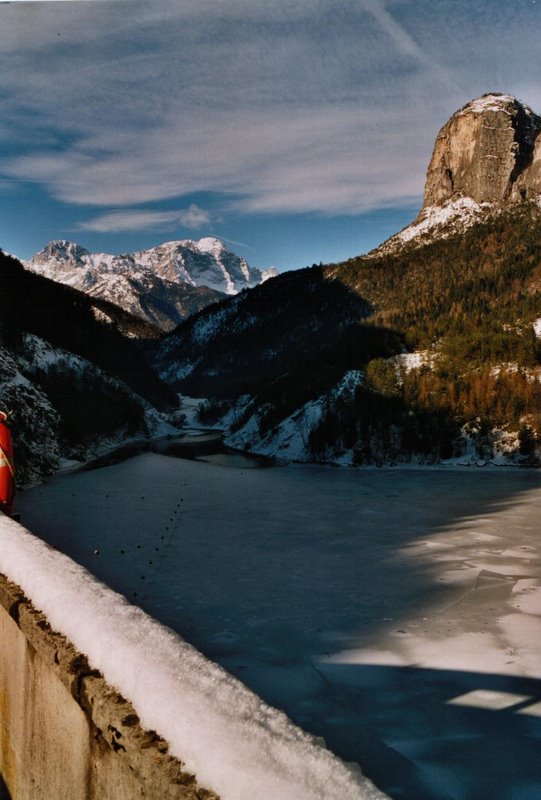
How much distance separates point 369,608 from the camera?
12.4 metres

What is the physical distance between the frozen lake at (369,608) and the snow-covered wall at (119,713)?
10.7 feet

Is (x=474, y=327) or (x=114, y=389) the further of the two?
(x=114, y=389)

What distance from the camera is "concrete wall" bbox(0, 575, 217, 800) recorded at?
12.6 feet

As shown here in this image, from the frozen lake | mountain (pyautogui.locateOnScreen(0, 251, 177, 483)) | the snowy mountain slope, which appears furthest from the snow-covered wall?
the snowy mountain slope

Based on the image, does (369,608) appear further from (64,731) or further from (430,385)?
(430,385)

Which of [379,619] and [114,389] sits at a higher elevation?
[114,389]

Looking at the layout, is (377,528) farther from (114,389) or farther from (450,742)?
(114,389)

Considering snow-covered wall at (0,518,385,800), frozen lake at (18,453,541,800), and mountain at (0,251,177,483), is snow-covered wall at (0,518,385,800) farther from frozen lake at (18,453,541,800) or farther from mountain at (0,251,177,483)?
mountain at (0,251,177,483)

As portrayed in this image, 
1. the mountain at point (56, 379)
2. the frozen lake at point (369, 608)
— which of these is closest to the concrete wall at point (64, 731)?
the frozen lake at point (369, 608)

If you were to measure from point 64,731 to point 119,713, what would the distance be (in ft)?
5.89

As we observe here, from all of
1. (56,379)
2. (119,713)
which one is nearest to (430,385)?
(56,379)

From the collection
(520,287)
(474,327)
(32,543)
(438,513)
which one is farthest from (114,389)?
(32,543)

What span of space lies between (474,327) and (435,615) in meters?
73.1

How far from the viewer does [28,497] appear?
33625 millimetres
